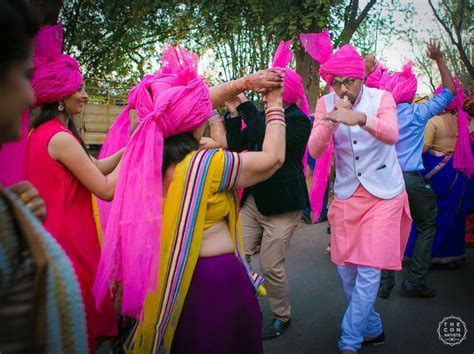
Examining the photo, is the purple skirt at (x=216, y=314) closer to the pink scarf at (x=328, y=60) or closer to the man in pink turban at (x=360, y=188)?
the man in pink turban at (x=360, y=188)

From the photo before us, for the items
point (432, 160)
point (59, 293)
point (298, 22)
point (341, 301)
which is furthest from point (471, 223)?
point (59, 293)

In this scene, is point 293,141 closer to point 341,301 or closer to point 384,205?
point 384,205

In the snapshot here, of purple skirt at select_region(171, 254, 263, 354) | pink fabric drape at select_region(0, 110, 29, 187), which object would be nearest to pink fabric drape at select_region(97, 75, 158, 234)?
pink fabric drape at select_region(0, 110, 29, 187)

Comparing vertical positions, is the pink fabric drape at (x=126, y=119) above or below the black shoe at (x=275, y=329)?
above

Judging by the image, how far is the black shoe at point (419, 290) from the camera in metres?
4.59

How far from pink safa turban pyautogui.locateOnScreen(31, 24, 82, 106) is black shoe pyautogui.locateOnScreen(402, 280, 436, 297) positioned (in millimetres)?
3776

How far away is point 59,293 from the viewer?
94 centimetres

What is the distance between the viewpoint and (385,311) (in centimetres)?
427

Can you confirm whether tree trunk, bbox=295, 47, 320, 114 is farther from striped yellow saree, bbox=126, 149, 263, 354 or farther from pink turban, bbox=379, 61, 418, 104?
striped yellow saree, bbox=126, 149, 263, 354

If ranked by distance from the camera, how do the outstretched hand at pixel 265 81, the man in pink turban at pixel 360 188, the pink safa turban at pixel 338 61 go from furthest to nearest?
1. the pink safa turban at pixel 338 61
2. the man in pink turban at pixel 360 188
3. the outstretched hand at pixel 265 81

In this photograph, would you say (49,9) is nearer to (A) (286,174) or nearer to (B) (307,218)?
(A) (286,174)

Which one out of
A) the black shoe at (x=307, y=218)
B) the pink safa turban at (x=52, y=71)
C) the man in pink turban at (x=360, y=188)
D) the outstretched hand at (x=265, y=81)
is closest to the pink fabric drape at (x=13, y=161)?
the pink safa turban at (x=52, y=71)

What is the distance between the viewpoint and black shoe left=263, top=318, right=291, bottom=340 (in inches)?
147

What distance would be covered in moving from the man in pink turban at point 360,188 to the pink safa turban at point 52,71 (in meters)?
1.72
